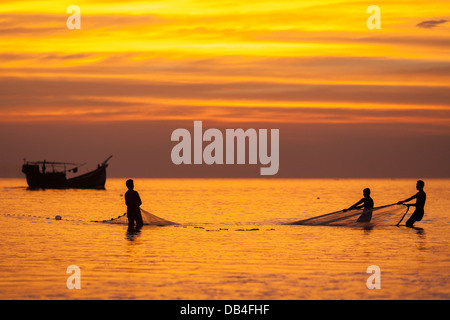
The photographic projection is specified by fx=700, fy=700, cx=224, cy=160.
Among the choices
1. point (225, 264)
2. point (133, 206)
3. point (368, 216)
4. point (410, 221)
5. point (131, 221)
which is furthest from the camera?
point (410, 221)

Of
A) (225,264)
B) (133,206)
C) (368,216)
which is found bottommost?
(225,264)

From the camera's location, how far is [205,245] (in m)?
21.4

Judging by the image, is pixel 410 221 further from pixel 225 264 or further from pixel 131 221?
pixel 225 264

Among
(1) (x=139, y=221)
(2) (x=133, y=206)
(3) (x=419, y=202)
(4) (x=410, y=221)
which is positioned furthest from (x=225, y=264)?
(4) (x=410, y=221)

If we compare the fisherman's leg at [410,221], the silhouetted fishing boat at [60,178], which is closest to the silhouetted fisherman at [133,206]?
the fisherman's leg at [410,221]

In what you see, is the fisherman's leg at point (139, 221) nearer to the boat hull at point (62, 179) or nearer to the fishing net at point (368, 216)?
the fishing net at point (368, 216)

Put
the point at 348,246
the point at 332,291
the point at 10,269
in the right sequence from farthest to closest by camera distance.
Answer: the point at 348,246 < the point at 10,269 < the point at 332,291

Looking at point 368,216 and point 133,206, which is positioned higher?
point 133,206

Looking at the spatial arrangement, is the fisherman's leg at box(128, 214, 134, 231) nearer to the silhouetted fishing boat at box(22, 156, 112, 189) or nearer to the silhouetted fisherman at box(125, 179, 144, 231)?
the silhouetted fisherman at box(125, 179, 144, 231)

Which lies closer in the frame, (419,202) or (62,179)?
(419,202)

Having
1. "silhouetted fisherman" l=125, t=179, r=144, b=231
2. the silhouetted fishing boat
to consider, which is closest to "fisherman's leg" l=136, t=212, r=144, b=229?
"silhouetted fisherman" l=125, t=179, r=144, b=231
